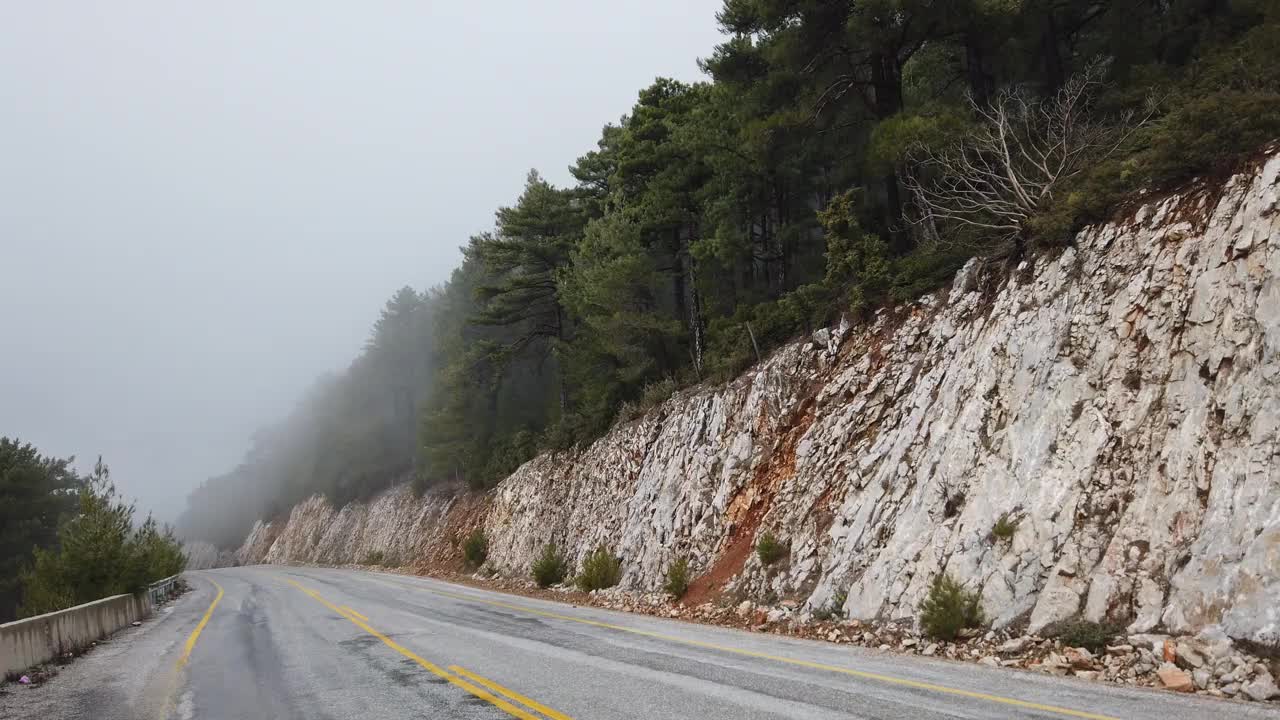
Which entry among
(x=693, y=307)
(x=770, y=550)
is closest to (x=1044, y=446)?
(x=770, y=550)

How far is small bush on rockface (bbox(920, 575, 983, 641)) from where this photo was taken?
9.70 meters

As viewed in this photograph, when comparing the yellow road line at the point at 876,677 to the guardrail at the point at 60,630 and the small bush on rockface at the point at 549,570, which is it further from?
the small bush on rockface at the point at 549,570

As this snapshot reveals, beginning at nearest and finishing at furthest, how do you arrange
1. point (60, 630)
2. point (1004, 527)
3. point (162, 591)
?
point (1004, 527)
point (60, 630)
point (162, 591)

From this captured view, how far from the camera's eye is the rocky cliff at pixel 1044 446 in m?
8.18

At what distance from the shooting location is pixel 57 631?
40.6ft

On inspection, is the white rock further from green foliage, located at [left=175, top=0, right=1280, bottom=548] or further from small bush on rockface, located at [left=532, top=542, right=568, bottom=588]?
small bush on rockface, located at [left=532, top=542, right=568, bottom=588]

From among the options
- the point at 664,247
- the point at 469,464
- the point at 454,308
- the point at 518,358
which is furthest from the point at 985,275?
the point at 454,308

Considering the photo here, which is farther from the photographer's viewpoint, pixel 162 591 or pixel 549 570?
pixel 162 591

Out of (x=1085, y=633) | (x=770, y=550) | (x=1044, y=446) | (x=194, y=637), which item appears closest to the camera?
(x=1085, y=633)

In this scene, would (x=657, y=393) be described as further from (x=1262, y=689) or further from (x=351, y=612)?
(x=1262, y=689)

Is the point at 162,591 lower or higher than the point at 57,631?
lower

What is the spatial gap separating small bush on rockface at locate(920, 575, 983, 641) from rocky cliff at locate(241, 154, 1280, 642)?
0.27 m

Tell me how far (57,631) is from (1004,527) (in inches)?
636

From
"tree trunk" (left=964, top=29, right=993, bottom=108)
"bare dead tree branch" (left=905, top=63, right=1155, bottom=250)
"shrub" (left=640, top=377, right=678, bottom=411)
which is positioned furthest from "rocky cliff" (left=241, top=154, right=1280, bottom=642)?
"tree trunk" (left=964, top=29, right=993, bottom=108)
